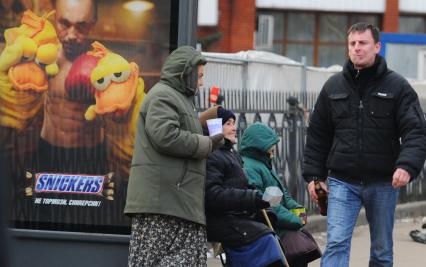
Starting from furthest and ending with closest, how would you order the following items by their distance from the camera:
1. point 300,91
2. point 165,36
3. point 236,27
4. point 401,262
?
point 236,27
point 300,91
point 401,262
point 165,36

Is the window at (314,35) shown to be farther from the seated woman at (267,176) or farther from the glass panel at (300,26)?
the seated woman at (267,176)

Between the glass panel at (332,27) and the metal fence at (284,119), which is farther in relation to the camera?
the glass panel at (332,27)

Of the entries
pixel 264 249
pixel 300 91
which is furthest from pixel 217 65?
pixel 264 249

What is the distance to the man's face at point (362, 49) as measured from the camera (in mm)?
6562

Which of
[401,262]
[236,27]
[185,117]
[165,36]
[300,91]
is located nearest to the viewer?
[185,117]

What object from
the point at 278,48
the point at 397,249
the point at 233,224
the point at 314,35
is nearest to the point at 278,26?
the point at 278,48

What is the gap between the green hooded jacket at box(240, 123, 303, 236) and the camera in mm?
6996

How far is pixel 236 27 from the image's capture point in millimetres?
29000

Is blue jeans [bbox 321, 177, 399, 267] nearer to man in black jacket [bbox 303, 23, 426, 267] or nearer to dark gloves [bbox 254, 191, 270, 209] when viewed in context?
man in black jacket [bbox 303, 23, 426, 267]

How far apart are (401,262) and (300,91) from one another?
124 inches

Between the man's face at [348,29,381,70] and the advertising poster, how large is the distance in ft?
3.90

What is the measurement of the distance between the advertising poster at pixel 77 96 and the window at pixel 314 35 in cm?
2314

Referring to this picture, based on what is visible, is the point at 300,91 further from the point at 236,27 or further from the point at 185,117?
the point at 236,27

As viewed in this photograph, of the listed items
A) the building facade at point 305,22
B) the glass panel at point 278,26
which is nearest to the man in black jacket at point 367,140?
the building facade at point 305,22
